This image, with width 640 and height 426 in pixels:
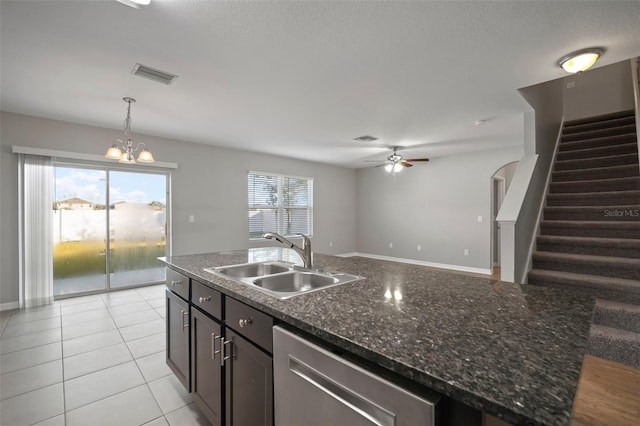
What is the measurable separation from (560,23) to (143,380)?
3.98 m

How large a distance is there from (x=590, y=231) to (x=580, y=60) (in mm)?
1838

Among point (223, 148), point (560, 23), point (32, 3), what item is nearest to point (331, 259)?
point (560, 23)

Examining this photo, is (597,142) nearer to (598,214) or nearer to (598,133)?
(598,133)

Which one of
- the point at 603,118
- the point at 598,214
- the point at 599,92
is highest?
the point at 599,92

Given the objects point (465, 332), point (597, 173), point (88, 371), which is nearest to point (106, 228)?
point (88, 371)

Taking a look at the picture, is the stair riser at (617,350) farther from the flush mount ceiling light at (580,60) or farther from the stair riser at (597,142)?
the stair riser at (597,142)

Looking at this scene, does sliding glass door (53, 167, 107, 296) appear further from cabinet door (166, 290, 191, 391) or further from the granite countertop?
the granite countertop

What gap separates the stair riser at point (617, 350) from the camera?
1.83 metres

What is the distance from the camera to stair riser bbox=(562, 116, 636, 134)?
427cm

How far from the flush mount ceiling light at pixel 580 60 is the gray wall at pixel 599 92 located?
385cm

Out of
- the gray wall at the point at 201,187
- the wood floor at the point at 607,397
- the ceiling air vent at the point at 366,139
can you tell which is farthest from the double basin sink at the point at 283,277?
the gray wall at the point at 201,187

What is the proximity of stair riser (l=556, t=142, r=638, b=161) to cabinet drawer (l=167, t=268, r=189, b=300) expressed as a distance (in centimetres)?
530

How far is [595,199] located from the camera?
3.31 metres

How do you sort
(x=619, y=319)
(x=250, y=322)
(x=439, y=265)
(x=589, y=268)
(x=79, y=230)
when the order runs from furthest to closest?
(x=439, y=265) < (x=79, y=230) < (x=589, y=268) < (x=619, y=319) < (x=250, y=322)
